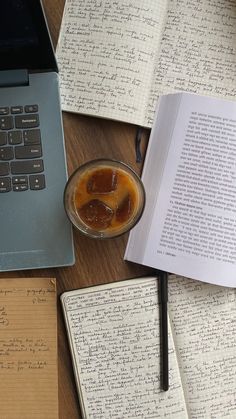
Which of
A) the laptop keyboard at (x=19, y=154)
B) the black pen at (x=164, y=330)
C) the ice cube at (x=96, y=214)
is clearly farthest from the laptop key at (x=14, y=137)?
the black pen at (x=164, y=330)

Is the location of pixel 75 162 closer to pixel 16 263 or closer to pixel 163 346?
pixel 16 263

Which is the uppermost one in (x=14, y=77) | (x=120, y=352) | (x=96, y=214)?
(x=14, y=77)

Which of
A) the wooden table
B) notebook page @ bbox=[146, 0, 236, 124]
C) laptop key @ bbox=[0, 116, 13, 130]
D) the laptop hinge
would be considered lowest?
the wooden table

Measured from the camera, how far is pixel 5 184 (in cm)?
65

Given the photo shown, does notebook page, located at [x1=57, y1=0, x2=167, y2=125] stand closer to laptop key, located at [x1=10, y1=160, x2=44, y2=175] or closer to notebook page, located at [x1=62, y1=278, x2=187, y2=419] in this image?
laptop key, located at [x1=10, y1=160, x2=44, y2=175]

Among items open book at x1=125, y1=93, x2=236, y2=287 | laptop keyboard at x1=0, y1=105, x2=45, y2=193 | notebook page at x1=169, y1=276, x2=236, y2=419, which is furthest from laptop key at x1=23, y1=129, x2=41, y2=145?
notebook page at x1=169, y1=276, x2=236, y2=419

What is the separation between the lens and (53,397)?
2.16 ft

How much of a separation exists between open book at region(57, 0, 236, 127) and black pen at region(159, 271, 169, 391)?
21 centimetres

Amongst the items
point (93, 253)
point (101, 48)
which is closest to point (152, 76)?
point (101, 48)

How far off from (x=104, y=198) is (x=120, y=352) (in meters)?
0.20

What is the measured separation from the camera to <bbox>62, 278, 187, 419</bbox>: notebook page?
668 millimetres

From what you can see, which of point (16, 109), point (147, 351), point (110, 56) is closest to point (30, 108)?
point (16, 109)

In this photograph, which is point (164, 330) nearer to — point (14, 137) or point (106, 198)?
point (106, 198)

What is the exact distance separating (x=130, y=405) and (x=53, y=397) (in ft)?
0.32
